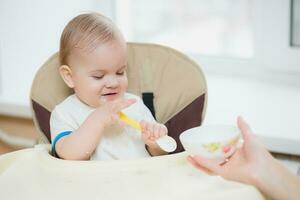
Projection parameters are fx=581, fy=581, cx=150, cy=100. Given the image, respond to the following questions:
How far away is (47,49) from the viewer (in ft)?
6.82

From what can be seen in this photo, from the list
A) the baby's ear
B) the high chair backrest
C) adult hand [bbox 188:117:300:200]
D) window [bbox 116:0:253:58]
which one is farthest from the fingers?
window [bbox 116:0:253:58]

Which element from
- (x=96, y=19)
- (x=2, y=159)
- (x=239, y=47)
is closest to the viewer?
(x=2, y=159)

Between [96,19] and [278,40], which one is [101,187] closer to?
[96,19]

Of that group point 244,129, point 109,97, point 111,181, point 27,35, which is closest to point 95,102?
point 109,97

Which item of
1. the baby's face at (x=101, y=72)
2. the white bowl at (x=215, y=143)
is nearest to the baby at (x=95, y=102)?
the baby's face at (x=101, y=72)

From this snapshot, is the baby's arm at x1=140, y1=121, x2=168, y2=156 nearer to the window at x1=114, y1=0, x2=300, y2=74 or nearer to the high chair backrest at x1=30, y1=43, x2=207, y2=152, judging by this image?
the high chair backrest at x1=30, y1=43, x2=207, y2=152

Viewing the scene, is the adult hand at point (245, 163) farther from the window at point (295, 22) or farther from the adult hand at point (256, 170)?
the window at point (295, 22)

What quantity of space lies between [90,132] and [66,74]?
0.69ft

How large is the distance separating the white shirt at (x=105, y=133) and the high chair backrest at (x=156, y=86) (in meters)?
0.08

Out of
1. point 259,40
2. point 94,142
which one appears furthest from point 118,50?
point 259,40

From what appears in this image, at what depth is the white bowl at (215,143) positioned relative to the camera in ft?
3.68

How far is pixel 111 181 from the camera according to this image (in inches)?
45.0

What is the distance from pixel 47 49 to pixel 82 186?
1042 millimetres

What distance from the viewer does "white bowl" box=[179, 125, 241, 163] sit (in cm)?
112
